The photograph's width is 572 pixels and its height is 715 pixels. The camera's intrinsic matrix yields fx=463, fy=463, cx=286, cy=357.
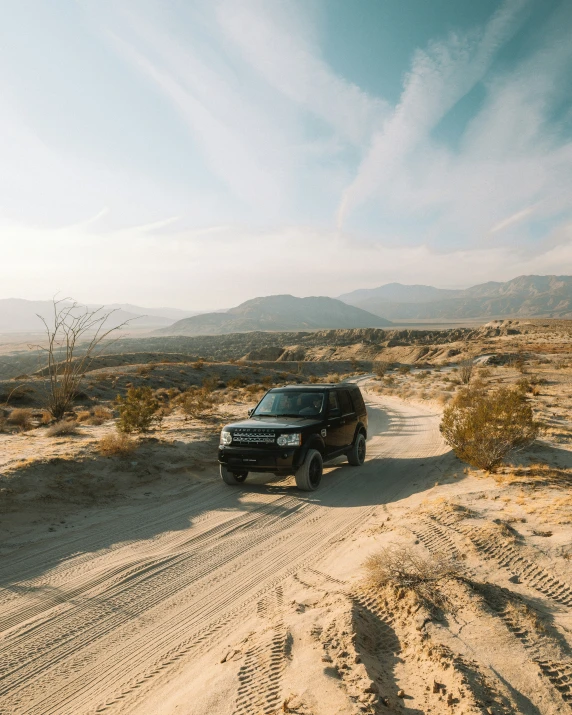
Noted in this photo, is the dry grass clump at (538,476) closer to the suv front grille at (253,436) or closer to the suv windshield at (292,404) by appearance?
the suv windshield at (292,404)

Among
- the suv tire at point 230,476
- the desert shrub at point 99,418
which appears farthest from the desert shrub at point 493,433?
the desert shrub at point 99,418

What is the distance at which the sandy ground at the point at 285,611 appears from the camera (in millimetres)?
3172

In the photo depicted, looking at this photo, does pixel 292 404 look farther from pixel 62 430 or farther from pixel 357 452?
pixel 62 430

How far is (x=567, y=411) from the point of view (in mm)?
16203

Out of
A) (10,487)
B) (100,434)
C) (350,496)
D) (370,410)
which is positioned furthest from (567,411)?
(10,487)

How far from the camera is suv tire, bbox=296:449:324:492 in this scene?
8625mm

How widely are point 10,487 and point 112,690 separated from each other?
5.58 m

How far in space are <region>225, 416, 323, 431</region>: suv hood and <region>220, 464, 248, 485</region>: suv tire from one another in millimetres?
895

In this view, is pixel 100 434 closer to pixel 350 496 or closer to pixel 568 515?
pixel 350 496

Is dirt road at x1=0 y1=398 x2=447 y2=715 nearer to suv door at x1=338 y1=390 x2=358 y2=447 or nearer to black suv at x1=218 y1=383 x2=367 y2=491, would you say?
black suv at x1=218 y1=383 x2=367 y2=491

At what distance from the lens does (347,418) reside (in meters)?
10.5

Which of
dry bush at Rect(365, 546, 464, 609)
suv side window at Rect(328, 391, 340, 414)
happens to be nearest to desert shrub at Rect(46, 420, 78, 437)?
suv side window at Rect(328, 391, 340, 414)

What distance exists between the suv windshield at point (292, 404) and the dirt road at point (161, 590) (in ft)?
4.86

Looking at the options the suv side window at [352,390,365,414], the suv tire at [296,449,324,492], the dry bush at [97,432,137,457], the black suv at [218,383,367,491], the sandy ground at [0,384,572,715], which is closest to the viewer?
the sandy ground at [0,384,572,715]
